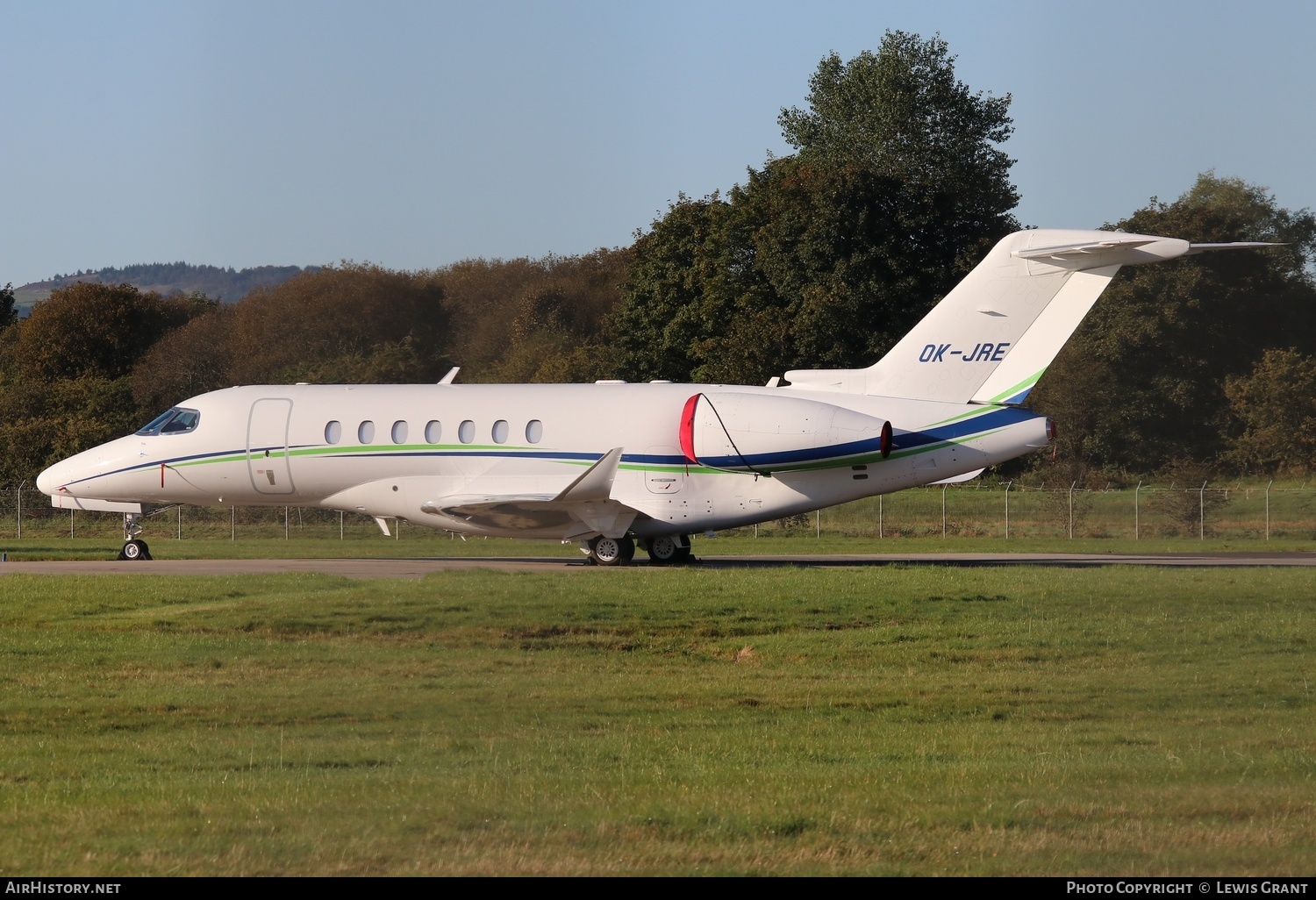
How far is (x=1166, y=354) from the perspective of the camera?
60.9 m

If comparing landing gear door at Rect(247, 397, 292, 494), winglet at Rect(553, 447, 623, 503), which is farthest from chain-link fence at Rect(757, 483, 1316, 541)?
landing gear door at Rect(247, 397, 292, 494)

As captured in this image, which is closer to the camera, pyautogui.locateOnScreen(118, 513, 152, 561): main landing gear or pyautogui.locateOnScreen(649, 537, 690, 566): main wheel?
pyautogui.locateOnScreen(649, 537, 690, 566): main wheel

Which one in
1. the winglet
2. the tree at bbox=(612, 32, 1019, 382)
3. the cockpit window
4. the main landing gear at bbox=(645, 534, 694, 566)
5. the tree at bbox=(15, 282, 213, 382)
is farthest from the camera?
→ the tree at bbox=(15, 282, 213, 382)

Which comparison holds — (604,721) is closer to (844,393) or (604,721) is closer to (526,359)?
(844,393)

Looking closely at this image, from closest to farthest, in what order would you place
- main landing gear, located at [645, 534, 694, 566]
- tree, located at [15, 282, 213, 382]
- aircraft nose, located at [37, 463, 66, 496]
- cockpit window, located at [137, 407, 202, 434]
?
1. main landing gear, located at [645, 534, 694, 566]
2. cockpit window, located at [137, 407, 202, 434]
3. aircraft nose, located at [37, 463, 66, 496]
4. tree, located at [15, 282, 213, 382]

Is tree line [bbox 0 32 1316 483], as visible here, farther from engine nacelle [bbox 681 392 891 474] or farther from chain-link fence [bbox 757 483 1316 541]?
engine nacelle [bbox 681 392 891 474]

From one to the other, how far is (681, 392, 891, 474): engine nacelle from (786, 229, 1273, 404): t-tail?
1459 millimetres

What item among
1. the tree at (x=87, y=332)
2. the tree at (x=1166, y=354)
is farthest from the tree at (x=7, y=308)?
the tree at (x=1166, y=354)

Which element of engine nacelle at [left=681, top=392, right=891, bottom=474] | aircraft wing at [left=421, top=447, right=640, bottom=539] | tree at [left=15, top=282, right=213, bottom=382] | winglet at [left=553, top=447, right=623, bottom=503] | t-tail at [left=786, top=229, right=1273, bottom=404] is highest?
tree at [left=15, top=282, right=213, bottom=382]

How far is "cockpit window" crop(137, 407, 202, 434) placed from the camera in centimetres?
2959

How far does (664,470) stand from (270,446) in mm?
7930

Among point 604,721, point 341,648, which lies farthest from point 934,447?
point 604,721

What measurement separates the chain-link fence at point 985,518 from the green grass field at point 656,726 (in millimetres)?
19894

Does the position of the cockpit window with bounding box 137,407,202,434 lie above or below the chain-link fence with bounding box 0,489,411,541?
above
